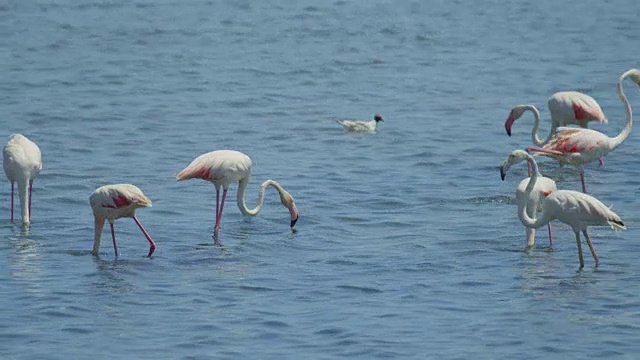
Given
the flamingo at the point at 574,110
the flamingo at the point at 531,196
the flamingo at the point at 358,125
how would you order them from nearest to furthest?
1. the flamingo at the point at 531,196
2. the flamingo at the point at 574,110
3. the flamingo at the point at 358,125

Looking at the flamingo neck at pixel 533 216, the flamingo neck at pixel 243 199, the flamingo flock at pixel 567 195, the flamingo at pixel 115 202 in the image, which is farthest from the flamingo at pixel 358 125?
the flamingo at pixel 115 202

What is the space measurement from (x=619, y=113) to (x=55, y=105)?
7002 mm

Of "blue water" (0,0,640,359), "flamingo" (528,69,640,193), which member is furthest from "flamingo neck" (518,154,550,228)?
"flamingo" (528,69,640,193)

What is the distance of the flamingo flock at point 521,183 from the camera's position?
988cm

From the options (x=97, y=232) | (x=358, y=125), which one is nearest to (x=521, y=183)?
(x=97, y=232)

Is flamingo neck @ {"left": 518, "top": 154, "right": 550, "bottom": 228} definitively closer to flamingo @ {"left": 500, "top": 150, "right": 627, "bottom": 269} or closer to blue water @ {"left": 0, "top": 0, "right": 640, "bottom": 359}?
flamingo @ {"left": 500, "top": 150, "right": 627, "bottom": 269}

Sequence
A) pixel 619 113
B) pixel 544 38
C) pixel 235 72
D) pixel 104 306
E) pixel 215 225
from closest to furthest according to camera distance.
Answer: pixel 104 306 → pixel 215 225 → pixel 619 113 → pixel 235 72 → pixel 544 38

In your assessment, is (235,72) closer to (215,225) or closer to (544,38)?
(544,38)

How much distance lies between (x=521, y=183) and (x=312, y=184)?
3.37m

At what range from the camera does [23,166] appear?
1152 cm

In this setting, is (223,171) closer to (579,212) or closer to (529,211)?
(529,211)

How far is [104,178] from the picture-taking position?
44.5ft

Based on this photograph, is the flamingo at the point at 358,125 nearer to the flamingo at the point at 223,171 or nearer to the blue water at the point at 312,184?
the blue water at the point at 312,184

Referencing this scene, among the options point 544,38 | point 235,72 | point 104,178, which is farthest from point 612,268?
point 544,38
